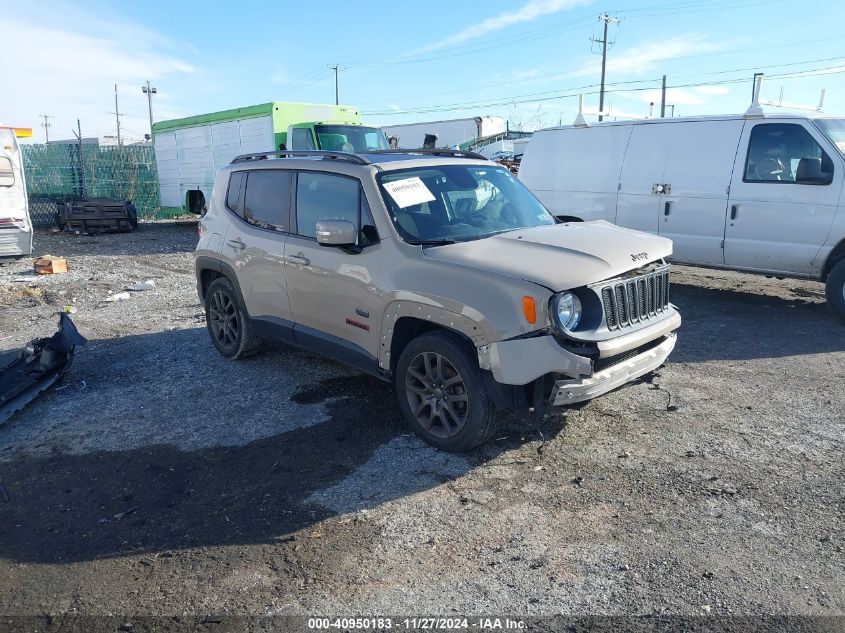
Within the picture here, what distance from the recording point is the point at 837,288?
7453 mm

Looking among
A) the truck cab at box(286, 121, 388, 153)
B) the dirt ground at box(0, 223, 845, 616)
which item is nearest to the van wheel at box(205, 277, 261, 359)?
the dirt ground at box(0, 223, 845, 616)

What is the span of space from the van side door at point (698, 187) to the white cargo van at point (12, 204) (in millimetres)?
11716

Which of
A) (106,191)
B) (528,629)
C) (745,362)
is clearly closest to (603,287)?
(528,629)

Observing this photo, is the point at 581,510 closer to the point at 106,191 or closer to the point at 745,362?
the point at 745,362

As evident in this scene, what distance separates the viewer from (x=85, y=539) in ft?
11.6

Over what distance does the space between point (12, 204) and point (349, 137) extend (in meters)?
6.83

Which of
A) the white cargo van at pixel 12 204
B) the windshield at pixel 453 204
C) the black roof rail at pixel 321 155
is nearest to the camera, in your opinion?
the windshield at pixel 453 204

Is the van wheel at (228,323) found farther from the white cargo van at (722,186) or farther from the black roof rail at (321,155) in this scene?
the white cargo van at (722,186)

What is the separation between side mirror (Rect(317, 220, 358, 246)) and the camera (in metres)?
4.55

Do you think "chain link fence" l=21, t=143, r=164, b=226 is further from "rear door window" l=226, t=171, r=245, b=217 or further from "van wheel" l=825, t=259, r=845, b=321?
"van wheel" l=825, t=259, r=845, b=321

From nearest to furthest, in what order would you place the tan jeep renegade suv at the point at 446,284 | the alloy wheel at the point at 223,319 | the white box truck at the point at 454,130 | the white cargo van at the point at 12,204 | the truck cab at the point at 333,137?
the tan jeep renegade suv at the point at 446,284 < the alloy wheel at the point at 223,319 < the white cargo van at the point at 12,204 < the truck cab at the point at 333,137 < the white box truck at the point at 454,130

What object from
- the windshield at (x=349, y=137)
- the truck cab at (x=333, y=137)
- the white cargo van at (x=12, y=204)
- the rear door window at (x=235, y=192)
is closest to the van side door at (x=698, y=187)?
the rear door window at (x=235, y=192)

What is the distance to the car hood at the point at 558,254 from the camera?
12.9 feet

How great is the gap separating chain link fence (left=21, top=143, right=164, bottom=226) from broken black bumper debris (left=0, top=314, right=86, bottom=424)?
15867 mm
